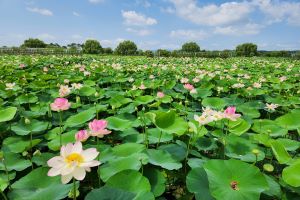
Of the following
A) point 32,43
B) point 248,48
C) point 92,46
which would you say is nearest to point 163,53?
point 92,46

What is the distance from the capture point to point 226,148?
1.55 meters

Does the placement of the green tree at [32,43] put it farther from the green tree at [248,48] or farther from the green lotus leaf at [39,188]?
the green lotus leaf at [39,188]

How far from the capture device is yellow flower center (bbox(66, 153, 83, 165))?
2.74 ft

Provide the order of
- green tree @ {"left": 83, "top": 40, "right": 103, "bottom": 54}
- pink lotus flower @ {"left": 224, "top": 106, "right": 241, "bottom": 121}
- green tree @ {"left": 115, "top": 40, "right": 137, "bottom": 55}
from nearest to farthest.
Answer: pink lotus flower @ {"left": 224, "top": 106, "right": 241, "bottom": 121}, green tree @ {"left": 83, "top": 40, "right": 103, "bottom": 54}, green tree @ {"left": 115, "top": 40, "right": 137, "bottom": 55}

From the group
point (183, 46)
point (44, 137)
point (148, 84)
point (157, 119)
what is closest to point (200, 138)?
point (157, 119)

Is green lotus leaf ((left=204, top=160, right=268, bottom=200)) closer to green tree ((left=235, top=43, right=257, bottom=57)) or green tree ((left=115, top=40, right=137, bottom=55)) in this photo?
green tree ((left=115, top=40, right=137, bottom=55))

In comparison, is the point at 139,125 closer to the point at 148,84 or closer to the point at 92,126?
the point at 92,126

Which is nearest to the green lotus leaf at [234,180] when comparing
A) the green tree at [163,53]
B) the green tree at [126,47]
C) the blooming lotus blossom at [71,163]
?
the blooming lotus blossom at [71,163]

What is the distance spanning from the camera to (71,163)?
32.8 inches

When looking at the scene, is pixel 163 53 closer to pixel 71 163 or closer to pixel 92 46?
pixel 92 46

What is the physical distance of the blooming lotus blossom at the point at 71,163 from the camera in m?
0.81

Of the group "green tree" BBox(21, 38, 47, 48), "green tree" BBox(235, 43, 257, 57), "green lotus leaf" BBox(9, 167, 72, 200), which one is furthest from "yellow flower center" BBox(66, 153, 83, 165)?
"green tree" BBox(21, 38, 47, 48)

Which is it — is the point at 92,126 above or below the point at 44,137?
above

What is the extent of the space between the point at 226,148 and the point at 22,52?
18.7m
